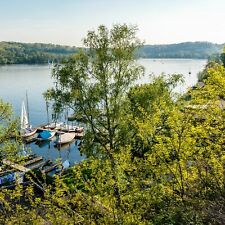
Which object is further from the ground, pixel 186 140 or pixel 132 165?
pixel 186 140

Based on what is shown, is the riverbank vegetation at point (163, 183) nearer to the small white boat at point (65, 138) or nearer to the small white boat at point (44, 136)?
the small white boat at point (65, 138)

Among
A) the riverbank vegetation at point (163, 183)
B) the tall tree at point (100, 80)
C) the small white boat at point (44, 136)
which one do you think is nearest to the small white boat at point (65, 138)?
the small white boat at point (44, 136)

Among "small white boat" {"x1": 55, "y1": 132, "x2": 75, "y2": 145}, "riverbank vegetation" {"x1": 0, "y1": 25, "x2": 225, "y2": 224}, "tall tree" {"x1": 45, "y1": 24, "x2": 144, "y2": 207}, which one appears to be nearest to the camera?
"riverbank vegetation" {"x1": 0, "y1": 25, "x2": 225, "y2": 224}

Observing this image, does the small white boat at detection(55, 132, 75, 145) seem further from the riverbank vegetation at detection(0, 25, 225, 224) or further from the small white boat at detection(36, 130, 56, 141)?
the riverbank vegetation at detection(0, 25, 225, 224)

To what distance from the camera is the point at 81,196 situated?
10367mm

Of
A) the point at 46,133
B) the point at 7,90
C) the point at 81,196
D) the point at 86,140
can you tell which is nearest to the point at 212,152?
the point at 81,196

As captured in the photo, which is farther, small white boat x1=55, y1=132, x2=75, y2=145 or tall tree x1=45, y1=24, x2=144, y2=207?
small white boat x1=55, y1=132, x2=75, y2=145

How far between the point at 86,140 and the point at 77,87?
12.2ft

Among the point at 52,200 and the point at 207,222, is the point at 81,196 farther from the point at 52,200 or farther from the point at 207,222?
the point at 207,222

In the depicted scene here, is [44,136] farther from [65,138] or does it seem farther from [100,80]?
[100,80]

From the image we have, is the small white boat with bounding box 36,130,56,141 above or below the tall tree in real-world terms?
below

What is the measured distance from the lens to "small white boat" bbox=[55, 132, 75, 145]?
52.4 m

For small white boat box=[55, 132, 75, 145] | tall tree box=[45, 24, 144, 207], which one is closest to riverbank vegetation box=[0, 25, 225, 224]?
tall tree box=[45, 24, 144, 207]

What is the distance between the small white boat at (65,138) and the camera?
52.4 m
